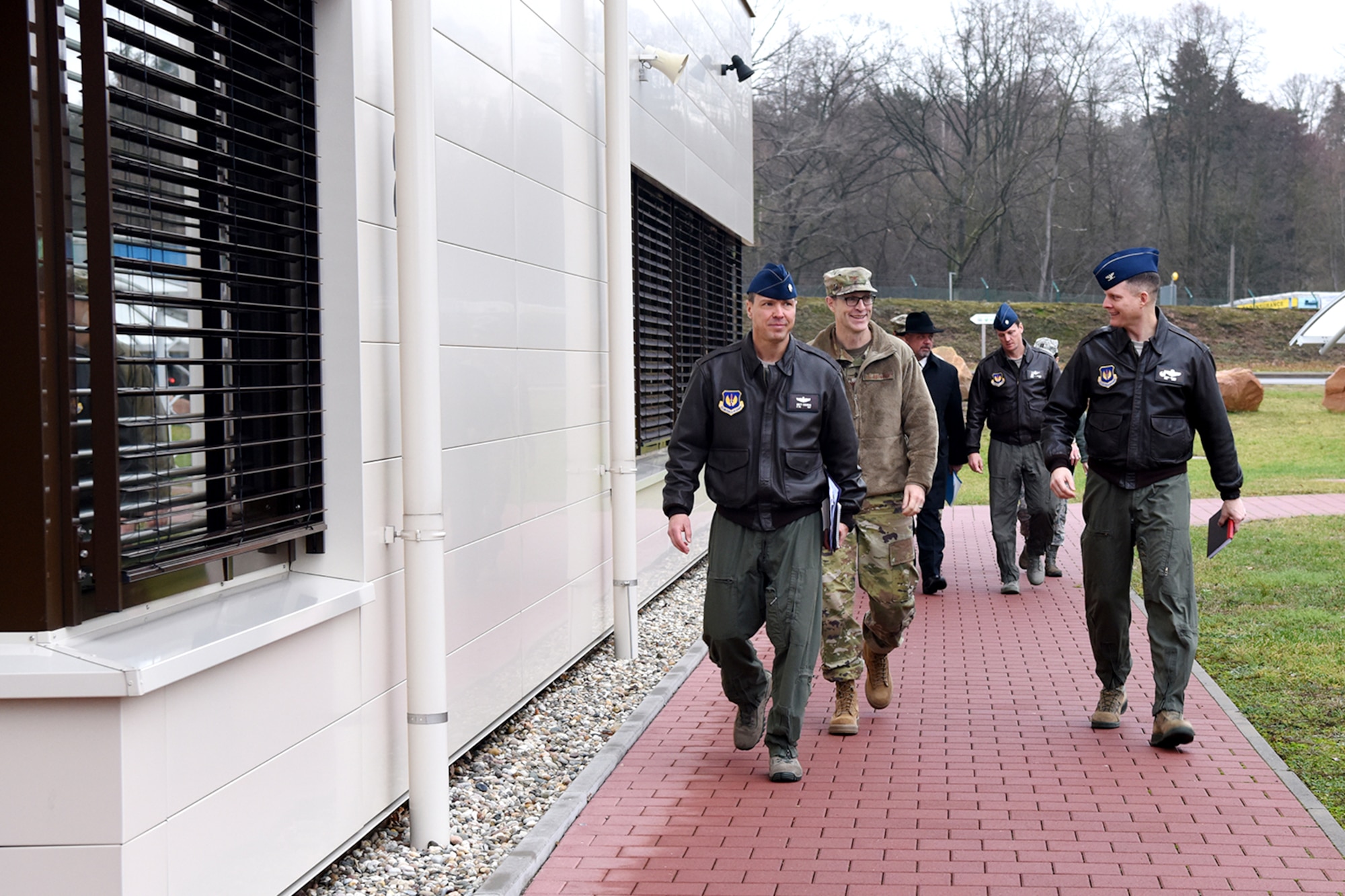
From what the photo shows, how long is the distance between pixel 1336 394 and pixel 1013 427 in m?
24.2

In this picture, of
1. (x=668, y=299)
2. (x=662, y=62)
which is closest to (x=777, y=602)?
(x=662, y=62)

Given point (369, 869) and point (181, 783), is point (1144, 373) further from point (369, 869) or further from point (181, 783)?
point (181, 783)

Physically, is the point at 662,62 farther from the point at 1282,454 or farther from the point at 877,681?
the point at 1282,454

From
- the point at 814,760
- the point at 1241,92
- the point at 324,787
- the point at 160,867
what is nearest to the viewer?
the point at 160,867

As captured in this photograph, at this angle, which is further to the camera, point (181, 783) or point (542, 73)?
point (542, 73)

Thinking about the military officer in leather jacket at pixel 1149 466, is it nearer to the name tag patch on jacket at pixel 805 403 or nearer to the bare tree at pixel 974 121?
the name tag patch on jacket at pixel 805 403

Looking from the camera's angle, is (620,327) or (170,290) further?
(620,327)

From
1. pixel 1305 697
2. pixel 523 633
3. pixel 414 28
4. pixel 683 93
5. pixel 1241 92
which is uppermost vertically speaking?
pixel 1241 92

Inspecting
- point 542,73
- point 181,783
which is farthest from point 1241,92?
point 181,783

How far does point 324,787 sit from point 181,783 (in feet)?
2.93

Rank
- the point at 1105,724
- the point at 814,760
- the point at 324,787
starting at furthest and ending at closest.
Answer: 1. the point at 1105,724
2. the point at 814,760
3. the point at 324,787

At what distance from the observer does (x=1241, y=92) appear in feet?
205

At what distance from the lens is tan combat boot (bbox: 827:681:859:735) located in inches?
243

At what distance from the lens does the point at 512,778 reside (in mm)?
5629
